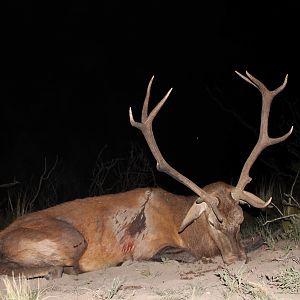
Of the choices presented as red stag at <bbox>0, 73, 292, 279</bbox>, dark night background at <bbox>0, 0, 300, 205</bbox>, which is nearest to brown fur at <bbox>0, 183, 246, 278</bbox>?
red stag at <bbox>0, 73, 292, 279</bbox>

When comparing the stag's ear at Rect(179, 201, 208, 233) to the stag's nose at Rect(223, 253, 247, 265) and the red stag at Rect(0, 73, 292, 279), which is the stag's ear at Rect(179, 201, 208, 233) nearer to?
the red stag at Rect(0, 73, 292, 279)

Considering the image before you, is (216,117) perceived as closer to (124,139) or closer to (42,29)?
(124,139)

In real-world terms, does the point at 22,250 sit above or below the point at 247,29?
below

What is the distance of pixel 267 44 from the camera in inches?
962

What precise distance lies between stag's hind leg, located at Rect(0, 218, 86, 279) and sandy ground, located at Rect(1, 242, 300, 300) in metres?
0.19

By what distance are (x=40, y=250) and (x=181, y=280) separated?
176 cm

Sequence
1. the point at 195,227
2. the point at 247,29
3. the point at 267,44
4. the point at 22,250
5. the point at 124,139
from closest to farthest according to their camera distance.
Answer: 1. the point at 22,250
2. the point at 195,227
3. the point at 267,44
4. the point at 247,29
5. the point at 124,139

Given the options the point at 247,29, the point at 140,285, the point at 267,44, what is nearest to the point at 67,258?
the point at 140,285

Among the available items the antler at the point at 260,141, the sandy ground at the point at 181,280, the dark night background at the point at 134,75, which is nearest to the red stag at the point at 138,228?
the antler at the point at 260,141

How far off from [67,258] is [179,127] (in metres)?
24.2

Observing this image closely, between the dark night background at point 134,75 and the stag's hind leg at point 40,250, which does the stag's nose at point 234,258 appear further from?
the dark night background at point 134,75

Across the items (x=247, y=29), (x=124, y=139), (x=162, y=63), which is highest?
(x=247, y=29)

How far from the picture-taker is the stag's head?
6297 millimetres

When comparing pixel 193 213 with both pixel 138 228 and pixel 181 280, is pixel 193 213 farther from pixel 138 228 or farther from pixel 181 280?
pixel 181 280
